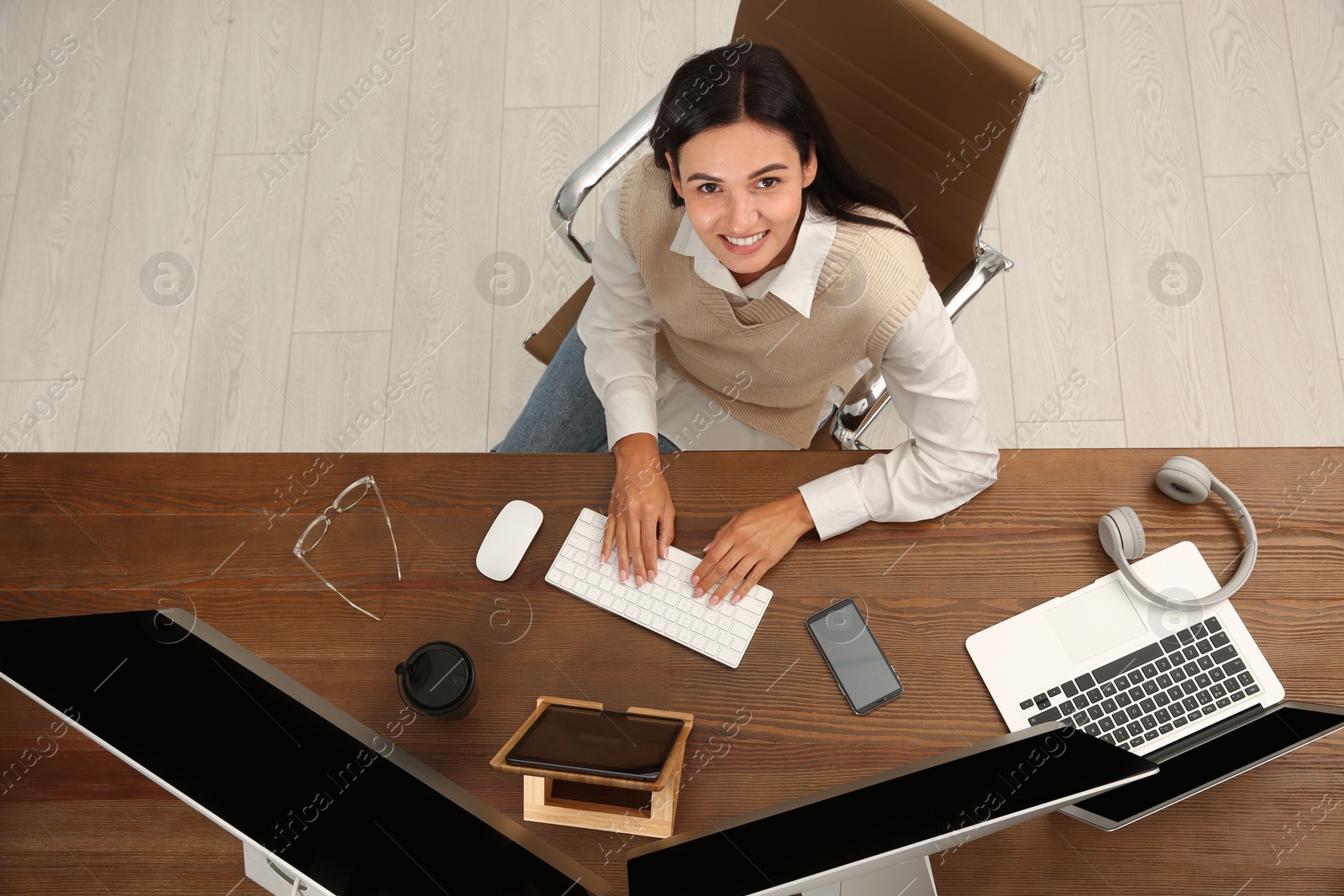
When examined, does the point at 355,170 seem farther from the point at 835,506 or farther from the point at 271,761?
the point at 271,761

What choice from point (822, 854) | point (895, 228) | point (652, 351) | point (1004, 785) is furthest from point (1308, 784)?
point (652, 351)

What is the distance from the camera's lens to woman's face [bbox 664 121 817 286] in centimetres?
113

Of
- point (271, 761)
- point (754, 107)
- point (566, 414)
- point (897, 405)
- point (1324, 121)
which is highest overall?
point (1324, 121)

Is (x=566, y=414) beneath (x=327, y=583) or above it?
above

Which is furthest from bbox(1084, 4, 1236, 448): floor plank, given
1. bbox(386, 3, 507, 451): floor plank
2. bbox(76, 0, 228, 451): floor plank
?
bbox(76, 0, 228, 451): floor plank

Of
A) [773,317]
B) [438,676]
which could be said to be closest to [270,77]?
[773,317]

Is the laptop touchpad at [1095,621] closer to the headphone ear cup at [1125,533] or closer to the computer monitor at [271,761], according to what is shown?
the headphone ear cup at [1125,533]

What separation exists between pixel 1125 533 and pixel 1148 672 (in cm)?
18

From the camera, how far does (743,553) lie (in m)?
1.19

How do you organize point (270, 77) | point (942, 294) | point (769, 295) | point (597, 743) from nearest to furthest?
point (597, 743)
point (769, 295)
point (942, 294)
point (270, 77)

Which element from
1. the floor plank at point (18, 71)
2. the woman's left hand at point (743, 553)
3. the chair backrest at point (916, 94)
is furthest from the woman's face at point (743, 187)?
the floor plank at point (18, 71)

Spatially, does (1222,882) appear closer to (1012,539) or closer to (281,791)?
(1012,539)

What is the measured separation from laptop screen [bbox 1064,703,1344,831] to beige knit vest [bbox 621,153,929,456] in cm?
65

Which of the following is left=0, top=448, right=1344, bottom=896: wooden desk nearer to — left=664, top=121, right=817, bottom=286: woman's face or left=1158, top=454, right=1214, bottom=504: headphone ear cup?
left=1158, top=454, right=1214, bottom=504: headphone ear cup
